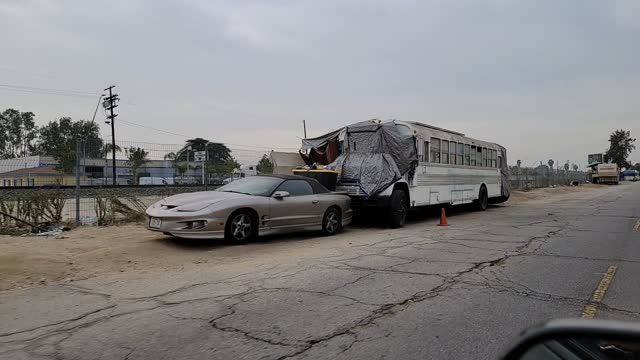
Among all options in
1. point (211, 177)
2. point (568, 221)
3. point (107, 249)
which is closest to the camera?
point (107, 249)

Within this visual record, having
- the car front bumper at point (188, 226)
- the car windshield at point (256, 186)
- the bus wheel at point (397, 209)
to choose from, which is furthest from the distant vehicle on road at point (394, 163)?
the car front bumper at point (188, 226)

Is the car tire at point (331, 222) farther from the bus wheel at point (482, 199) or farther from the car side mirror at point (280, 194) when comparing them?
the bus wheel at point (482, 199)

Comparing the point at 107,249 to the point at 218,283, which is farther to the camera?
the point at 107,249

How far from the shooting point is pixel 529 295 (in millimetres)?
6324

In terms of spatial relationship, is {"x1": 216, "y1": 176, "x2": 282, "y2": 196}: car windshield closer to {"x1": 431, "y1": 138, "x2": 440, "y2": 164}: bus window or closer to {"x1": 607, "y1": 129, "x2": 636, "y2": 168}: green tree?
{"x1": 431, "y1": 138, "x2": 440, "y2": 164}: bus window

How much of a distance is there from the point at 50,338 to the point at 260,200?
6.02 meters

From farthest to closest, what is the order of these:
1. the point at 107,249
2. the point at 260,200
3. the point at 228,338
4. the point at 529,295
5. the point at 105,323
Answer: the point at 260,200 < the point at 107,249 < the point at 529,295 < the point at 105,323 < the point at 228,338

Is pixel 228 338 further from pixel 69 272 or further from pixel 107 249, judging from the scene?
pixel 107 249

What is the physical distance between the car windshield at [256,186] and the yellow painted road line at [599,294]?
20.8 ft

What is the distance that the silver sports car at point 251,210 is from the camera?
31.3 ft

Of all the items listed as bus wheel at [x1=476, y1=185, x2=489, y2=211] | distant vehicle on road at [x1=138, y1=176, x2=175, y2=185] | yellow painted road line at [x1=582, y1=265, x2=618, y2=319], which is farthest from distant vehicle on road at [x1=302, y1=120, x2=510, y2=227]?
distant vehicle on road at [x1=138, y1=176, x2=175, y2=185]

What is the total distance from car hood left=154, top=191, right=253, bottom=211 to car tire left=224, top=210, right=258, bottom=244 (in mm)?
397

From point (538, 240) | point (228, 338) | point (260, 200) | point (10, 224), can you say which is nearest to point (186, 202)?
point (260, 200)

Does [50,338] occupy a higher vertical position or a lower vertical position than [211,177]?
lower
